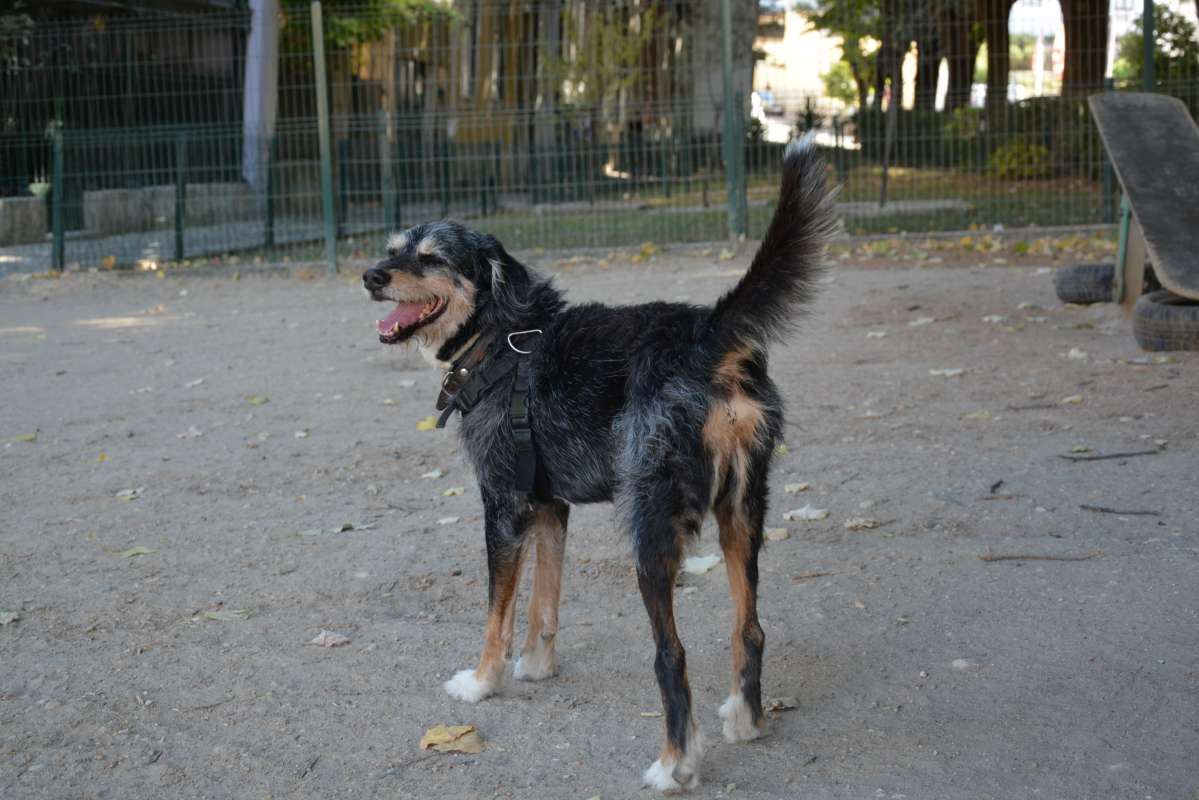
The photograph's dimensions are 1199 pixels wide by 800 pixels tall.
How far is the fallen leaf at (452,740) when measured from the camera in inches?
151

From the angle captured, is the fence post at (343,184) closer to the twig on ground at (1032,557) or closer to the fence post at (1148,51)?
the fence post at (1148,51)

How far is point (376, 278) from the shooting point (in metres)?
4.13

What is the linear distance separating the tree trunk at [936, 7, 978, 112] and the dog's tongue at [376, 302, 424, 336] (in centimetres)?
1285

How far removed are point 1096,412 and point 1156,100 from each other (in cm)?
422

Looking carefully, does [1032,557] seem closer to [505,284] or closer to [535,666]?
[535,666]

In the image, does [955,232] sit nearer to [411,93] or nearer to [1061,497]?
[1061,497]

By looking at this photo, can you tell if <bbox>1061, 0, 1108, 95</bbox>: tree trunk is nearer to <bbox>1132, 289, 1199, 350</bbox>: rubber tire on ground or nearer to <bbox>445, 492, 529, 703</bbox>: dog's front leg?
<bbox>1132, 289, 1199, 350</bbox>: rubber tire on ground

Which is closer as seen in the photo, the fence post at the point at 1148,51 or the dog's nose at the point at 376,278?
the dog's nose at the point at 376,278

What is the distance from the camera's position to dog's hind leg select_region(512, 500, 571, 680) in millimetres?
4293

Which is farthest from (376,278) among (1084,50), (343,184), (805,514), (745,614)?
(1084,50)

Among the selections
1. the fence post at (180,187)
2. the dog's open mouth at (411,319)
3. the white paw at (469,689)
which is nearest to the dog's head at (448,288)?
the dog's open mouth at (411,319)

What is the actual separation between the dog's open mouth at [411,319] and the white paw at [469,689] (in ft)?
3.70

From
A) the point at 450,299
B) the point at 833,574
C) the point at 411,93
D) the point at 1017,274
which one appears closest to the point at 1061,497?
the point at 833,574

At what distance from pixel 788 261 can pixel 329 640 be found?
223 centimetres
